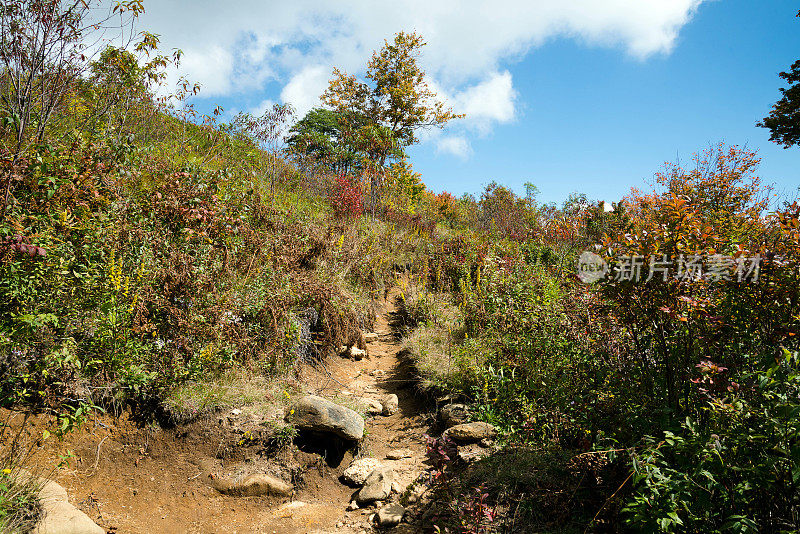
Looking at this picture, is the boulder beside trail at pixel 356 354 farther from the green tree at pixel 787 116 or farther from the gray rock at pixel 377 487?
the green tree at pixel 787 116

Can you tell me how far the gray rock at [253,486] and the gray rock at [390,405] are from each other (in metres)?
1.67

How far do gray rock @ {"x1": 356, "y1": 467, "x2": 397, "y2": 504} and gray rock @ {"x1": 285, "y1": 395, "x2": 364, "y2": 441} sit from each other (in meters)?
0.51

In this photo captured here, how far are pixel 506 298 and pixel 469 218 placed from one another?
1238 cm

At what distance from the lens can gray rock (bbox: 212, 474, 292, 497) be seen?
12.2 feet

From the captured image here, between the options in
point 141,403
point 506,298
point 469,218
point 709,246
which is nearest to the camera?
point 709,246

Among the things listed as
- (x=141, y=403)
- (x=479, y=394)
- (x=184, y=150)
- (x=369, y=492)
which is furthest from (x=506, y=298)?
(x=184, y=150)

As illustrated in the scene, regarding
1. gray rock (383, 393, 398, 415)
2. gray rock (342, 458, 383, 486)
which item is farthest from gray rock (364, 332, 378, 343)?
gray rock (342, 458, 383, 486)

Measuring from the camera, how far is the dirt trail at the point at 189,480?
3283 millimetres

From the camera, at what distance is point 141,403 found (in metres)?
3.94

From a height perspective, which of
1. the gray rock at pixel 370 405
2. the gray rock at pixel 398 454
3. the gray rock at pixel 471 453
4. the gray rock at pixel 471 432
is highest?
the gray rock at pixel 471 432

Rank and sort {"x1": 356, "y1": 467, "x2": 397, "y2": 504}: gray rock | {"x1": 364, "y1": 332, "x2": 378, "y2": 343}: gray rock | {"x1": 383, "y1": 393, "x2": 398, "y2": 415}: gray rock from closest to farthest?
{"x1": 356, "y1": 467, "x2": 397, "y2": 504}: gray rock → {"x1": 383, "y1": 393, "x2": 398, "y2": 415}: gray rock → {"x1": 364, "y1": 332, "x2": 378, "y2": 343}: gray rock

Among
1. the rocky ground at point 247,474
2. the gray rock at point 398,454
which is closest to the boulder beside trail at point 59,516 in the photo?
the rocky ground at point 247,474

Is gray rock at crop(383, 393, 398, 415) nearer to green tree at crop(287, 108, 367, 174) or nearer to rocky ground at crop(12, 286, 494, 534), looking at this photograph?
rocky ground at crop(12, 286, 494, 534)

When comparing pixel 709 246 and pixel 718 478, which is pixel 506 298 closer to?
pixel 709 246
